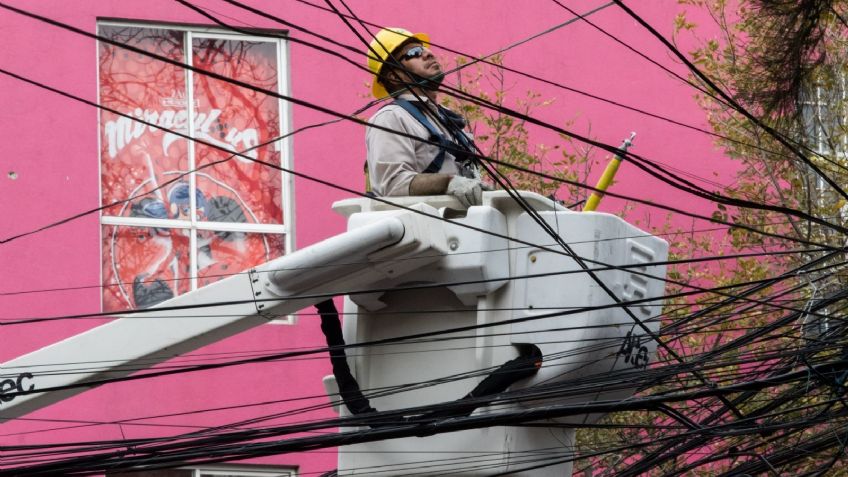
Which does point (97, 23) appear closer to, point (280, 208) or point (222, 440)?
point (280, 208)

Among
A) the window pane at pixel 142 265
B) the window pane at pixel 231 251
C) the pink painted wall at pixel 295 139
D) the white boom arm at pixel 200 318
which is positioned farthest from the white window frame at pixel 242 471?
the white boom arm at pixel 200 318

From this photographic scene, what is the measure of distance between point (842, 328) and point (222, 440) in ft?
10.2

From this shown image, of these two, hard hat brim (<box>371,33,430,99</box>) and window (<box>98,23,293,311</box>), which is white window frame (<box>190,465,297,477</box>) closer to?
window (<box>98,23,293,311</box>)

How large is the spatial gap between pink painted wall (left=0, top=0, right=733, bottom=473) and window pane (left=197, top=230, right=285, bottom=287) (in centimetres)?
24

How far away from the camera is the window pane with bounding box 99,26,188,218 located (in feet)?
49.1

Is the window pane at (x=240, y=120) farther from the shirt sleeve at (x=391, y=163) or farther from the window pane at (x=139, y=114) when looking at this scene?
the shirt sleeve at (x=391, y=163)

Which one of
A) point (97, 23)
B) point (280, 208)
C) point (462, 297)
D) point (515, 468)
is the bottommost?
point (515, 468)

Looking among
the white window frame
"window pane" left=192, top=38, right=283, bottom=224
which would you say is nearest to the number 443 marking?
the white window frame

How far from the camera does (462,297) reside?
32.0 ft

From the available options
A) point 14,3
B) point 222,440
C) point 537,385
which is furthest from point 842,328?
point 14,3

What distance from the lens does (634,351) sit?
393 inches

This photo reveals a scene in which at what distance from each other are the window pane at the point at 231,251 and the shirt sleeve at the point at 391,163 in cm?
495

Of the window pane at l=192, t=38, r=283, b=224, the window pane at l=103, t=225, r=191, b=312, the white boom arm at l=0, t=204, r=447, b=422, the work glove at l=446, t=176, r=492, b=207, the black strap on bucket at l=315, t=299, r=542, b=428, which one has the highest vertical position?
the window pane at l=192, t=38, r=283, b=224

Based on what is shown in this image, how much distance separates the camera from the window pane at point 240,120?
15.3 m
